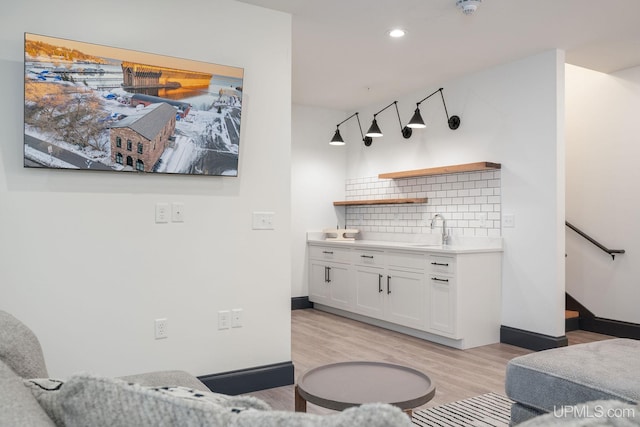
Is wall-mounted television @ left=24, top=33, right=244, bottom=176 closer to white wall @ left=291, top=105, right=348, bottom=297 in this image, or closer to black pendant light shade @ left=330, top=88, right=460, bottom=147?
black pendant light shade @ left=330, top=88, right=460, bottom=147

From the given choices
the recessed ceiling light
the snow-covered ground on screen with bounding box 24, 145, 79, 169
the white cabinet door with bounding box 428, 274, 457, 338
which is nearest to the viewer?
the snow-covered ground on screen with bounding box 24, 145, 79, 169

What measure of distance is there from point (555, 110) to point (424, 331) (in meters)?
2.27

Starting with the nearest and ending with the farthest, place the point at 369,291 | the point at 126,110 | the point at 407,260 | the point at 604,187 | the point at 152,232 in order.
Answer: the point at 126,110
the point at 152,232
the point at 407,260
the point at 604,187
the point at 369,291

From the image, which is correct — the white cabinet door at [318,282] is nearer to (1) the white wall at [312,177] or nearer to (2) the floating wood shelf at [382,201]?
(1) the white wall at [312,177]

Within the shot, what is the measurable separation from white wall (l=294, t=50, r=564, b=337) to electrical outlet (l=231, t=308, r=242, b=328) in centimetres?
260

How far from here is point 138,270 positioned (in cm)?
289

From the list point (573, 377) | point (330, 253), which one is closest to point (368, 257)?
point (330, 253)

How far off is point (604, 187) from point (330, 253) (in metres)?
2.97

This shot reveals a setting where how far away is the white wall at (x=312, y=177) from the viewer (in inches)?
244

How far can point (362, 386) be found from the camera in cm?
205

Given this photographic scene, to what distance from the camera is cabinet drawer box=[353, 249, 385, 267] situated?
5059 mm

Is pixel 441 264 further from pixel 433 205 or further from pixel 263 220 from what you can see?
pixel 263 220

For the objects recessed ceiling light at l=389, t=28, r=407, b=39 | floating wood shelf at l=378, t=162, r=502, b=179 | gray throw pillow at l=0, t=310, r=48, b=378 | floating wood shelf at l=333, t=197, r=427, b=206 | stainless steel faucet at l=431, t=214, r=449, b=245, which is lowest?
gray throw pillow at l=0, t=310, r=48, b=378

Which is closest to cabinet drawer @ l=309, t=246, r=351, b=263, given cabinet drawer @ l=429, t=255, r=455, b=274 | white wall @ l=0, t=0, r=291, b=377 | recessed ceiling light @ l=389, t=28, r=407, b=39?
cabinet drawer @ l=429, t=255, r=455, b=274
